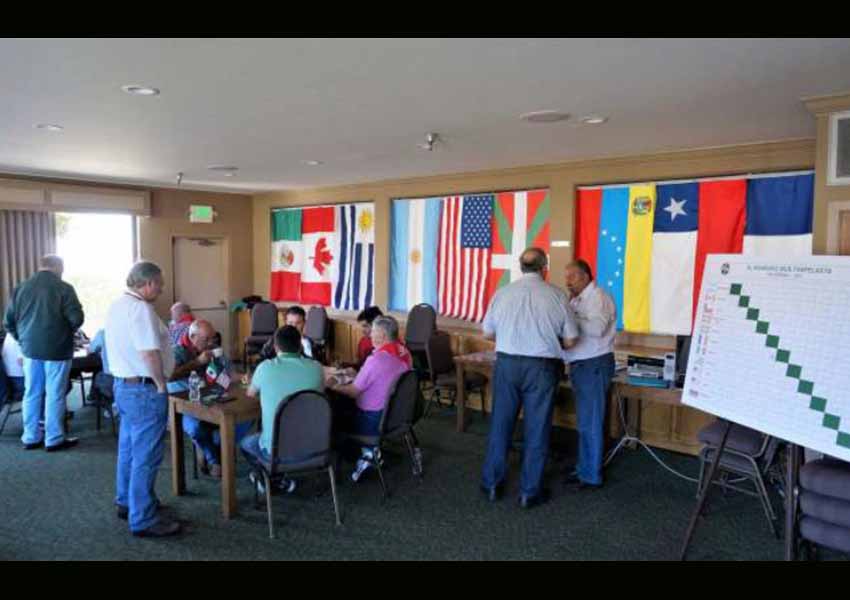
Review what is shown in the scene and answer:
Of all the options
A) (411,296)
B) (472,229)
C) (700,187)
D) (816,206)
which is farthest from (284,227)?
(816,206)

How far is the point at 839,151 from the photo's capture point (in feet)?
9.80

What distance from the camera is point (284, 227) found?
27.2 feet

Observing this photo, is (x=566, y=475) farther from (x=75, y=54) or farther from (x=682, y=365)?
(x=75, y=54)

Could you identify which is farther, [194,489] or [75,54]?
[194,489]

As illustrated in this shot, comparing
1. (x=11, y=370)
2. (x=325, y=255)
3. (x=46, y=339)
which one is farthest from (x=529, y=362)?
(x=325, y=255)

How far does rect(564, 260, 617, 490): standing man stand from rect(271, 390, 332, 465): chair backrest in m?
1.67

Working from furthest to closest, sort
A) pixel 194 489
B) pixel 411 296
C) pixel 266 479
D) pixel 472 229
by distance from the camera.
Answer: pixel 411 296
pixel 472 229
pixel 194 489
pixel 266 479

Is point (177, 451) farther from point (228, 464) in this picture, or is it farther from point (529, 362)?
point (529, 362)

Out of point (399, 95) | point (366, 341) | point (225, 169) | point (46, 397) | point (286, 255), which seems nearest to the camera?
point (399, 95)

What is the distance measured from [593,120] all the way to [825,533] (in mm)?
2473

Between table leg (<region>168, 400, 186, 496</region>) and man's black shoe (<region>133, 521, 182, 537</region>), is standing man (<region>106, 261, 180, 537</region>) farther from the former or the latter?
table leg (<region>168, 400, 186, 496</region>)

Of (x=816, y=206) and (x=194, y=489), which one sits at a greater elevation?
(x=816, y=206)

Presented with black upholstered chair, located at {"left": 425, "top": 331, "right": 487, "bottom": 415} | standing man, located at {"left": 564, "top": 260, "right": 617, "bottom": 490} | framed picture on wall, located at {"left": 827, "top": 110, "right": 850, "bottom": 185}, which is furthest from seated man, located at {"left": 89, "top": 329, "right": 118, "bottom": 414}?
framed picture on wall, located at {"left": 827, "top": 110, "right": 850, "bottom": 185}
